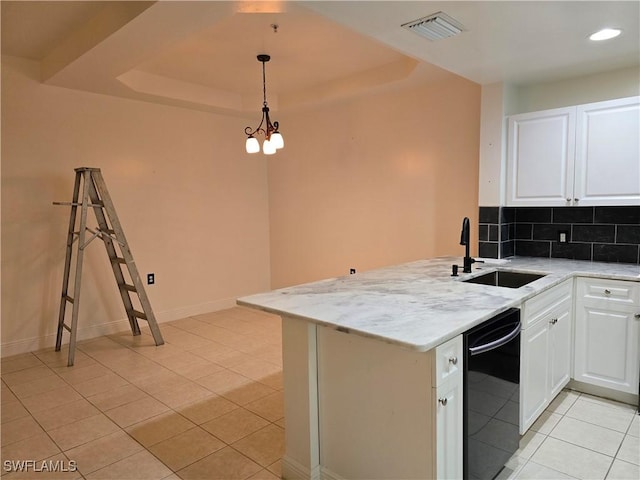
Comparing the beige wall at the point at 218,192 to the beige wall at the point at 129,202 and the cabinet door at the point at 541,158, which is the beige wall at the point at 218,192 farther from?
the cabinet door at the point at 541,158

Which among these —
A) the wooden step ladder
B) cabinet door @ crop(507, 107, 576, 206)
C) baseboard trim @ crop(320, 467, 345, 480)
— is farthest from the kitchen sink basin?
the wooden step ladder

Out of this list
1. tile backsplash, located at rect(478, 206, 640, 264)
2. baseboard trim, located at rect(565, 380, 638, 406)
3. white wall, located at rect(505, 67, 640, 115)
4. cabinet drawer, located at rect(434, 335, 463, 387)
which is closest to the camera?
cabinet drawer, located at rect(434, 335, 463, 387)

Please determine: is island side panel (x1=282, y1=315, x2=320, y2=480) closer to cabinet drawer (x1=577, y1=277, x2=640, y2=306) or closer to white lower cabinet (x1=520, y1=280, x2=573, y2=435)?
white lower cabinet (x1=520, y1=280, x2=573, y2=435)

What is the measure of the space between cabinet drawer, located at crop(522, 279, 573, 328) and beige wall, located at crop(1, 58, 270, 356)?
12.5 ft

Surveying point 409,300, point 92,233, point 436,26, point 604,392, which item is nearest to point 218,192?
point 92,233

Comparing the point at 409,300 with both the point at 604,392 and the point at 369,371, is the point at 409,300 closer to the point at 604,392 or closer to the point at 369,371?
the point at 369,371

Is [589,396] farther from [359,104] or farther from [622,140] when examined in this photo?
[359,104]

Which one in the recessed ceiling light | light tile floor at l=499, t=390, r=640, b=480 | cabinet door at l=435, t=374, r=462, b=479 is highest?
the recessed ceiling light

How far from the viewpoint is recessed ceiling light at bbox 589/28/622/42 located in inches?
91.9

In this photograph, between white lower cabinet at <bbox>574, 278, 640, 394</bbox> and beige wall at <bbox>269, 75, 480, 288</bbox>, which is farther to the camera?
beige wall at <bbox>269, 75, 480, 288</bbox>

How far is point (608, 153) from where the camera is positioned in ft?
9.25

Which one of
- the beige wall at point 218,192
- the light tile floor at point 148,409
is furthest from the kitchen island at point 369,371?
the beige wall at point 218,192

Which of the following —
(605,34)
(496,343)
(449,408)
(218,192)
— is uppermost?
(605,34)

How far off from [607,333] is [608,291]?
27 centimetres
